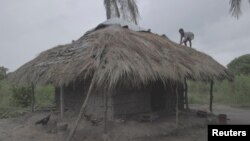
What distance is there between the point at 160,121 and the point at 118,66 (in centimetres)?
276

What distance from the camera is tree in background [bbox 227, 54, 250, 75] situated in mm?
30656

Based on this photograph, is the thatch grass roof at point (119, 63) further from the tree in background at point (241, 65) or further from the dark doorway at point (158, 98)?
the tree in background at point (241, 65)

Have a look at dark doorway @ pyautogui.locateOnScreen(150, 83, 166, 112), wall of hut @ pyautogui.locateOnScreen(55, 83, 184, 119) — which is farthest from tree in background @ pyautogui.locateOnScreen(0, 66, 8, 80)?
dark doorway @ pyautogui.locateOnScreen(150, 83, 166, 112)

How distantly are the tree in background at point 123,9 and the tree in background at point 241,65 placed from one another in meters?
15.2

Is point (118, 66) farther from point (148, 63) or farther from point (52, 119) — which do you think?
point (52, 119)

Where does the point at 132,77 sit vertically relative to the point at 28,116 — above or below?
above

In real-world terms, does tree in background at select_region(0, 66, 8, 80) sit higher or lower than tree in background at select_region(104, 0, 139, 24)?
lower

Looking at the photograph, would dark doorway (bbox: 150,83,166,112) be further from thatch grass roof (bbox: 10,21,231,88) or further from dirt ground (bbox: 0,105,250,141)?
thatch grass roof (bbox: 10,21,231,88)

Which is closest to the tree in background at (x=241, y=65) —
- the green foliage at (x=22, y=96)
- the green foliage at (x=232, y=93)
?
the green foliage at (x=232, y=93)

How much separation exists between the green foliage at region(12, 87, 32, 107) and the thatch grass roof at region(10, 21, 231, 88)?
4.49m

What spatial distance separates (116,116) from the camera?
11938 millimetres

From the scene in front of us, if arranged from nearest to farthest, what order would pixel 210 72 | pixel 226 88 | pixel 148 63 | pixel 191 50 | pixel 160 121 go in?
1. pixel 148 63
2. pixel 160 121
3. pixel 210 72
4. pixel 191 50
5. pixel 226 88

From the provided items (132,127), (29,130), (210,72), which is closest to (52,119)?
(29,130)

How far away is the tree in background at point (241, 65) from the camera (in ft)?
101
